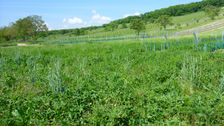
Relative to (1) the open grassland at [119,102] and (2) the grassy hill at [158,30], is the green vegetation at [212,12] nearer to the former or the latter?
(2) the grassy hill at [158,30]

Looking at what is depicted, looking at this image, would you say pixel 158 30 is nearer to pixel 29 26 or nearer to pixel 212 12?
pixel 212 12

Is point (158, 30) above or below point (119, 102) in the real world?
below

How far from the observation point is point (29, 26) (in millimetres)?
101438

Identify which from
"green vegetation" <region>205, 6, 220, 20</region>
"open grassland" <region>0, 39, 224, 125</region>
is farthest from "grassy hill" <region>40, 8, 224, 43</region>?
"open grassland" <region>0, 39, 224, 125</region>

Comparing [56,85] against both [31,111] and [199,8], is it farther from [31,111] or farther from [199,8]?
[199,8]

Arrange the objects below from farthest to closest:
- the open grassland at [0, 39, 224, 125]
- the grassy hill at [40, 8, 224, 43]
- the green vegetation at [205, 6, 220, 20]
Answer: the green vegetation at [205, 6, 220, 20] < the grassy hill at [40, 8, 224, 43] < the open grassland at [0, 39, 224, 125]

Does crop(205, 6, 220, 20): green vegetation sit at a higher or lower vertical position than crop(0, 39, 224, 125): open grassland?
higher

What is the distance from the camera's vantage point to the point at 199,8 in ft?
447

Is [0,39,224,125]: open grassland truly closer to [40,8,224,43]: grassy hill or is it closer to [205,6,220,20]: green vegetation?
[40,8,224,43]: grassy hill

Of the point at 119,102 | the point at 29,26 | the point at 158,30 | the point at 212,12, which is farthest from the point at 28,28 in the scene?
the point at 119,102

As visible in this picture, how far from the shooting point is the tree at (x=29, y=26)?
10031 centimetres

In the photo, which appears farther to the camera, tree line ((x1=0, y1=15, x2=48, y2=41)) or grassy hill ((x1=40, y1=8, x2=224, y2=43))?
tree line ((x1=0, y1=15, x2=48, y2=41))

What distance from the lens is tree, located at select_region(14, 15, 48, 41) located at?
100312mm

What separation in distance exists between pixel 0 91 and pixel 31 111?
3.71 m
